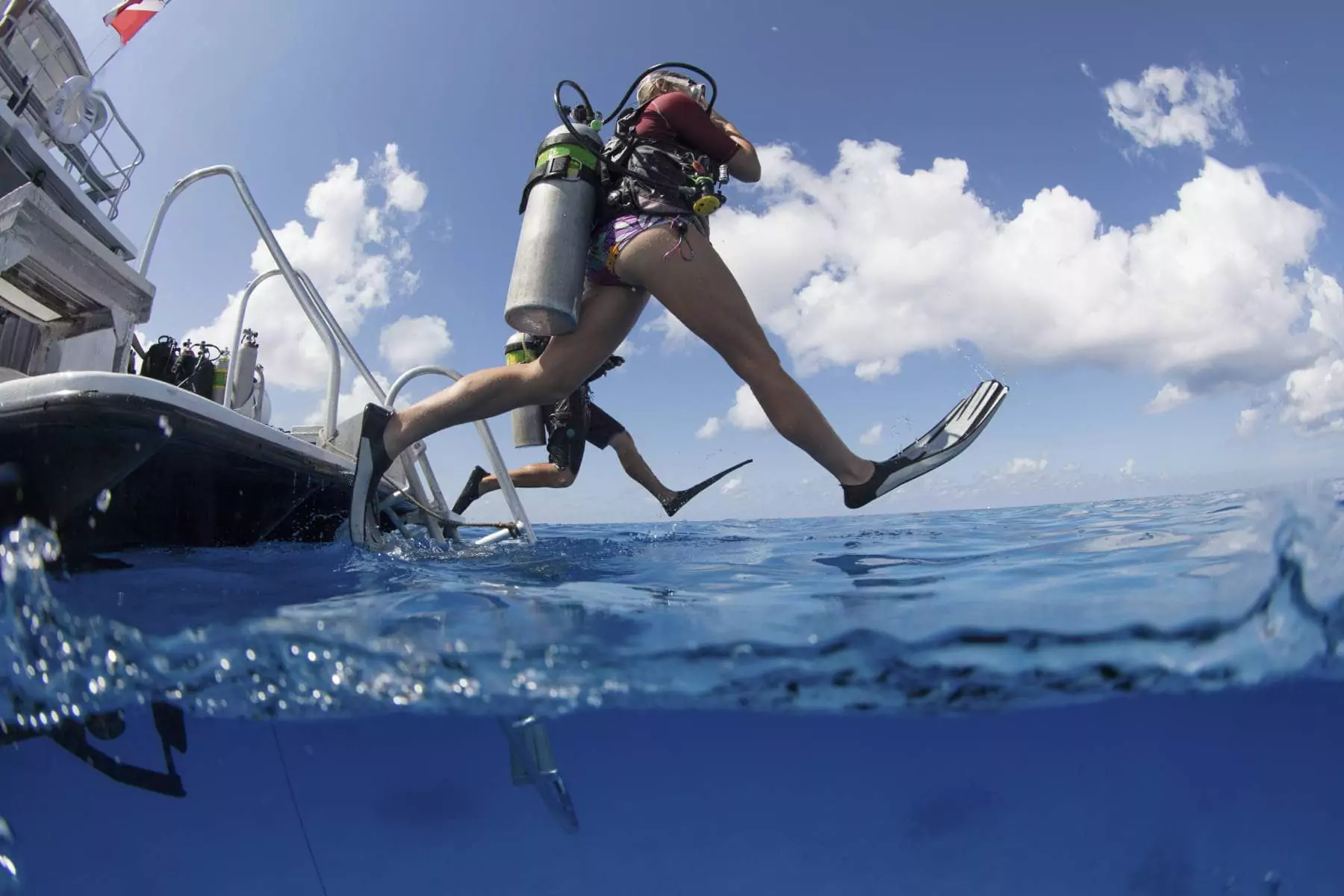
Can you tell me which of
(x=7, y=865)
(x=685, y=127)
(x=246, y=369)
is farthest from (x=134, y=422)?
(x=246, y=369)

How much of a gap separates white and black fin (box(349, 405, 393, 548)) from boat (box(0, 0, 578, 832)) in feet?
0.82

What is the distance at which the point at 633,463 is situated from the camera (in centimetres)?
609

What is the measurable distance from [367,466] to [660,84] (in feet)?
6.88

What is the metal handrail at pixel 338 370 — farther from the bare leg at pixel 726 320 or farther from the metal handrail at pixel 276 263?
the bare leg at pixel 726 320

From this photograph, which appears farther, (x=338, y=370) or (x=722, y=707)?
(x=338, y=370)

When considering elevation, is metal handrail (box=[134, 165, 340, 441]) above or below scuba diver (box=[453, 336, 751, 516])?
above

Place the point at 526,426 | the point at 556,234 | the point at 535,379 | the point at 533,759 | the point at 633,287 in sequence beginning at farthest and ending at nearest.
→ the point at 526,426
the point at 533,759
the point at 633,287
the point at 535,379
the point at 556,234

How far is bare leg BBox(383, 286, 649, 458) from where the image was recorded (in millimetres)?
2795

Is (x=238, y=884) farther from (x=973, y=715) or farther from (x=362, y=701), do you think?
(x=973, y=715)

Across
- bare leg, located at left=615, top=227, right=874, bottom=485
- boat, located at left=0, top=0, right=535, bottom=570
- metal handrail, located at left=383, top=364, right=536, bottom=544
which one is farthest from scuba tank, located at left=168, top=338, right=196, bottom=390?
bare leg, located at left=615, top=227, right=874, bottom=485

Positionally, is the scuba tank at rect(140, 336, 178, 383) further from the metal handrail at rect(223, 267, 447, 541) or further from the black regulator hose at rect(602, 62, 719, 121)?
the black regulator hose at rect(602, 62, 719, 121)

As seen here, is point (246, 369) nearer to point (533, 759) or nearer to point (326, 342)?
point (326, 342)

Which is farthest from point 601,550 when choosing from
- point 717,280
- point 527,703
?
point 717,280

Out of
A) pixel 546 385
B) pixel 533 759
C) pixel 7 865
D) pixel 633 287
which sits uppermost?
pixel 633 287
